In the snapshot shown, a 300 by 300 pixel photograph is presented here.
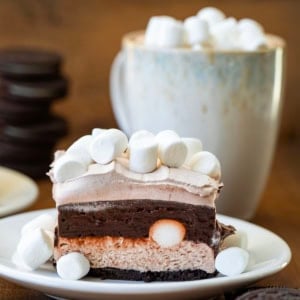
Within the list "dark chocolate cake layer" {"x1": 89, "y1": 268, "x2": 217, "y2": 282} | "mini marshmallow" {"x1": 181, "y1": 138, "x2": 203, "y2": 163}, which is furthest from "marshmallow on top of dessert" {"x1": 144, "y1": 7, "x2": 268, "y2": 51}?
"dark chocolate cake layer" {"x1": 89, "y1": 268, "x2": 217, "y2": 282}

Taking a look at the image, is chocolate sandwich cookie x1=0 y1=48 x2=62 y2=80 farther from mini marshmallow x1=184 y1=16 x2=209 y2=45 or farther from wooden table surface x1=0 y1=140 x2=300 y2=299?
mini marshmallow x1=184 y1=16 x2=209 y2=45

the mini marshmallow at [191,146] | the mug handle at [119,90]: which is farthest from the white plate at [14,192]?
the mini marshmallow at [191,146]

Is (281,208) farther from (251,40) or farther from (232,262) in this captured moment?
(232,262)

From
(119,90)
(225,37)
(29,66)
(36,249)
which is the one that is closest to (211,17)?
(225,37)

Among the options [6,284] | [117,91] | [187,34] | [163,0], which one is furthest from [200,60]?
[163,0]

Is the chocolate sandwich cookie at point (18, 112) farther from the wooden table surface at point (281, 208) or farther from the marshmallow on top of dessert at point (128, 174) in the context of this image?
the marshmallow on top of dessert at point (128, 174)

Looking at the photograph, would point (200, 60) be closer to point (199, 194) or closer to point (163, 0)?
point (199, 194)
